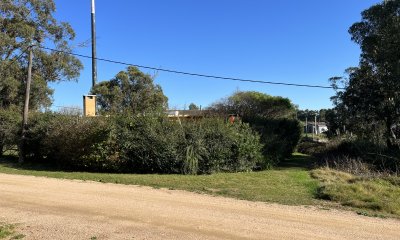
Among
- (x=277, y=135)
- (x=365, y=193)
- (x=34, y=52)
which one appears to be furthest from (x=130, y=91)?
(x=365, y=193)

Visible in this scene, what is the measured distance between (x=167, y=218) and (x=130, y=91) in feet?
130

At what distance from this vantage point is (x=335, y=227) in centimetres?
802

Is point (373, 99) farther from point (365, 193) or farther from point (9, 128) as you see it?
point (9, 128)

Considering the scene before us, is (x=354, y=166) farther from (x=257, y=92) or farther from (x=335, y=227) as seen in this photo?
(x=257, y=92)

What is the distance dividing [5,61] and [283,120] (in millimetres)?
21005

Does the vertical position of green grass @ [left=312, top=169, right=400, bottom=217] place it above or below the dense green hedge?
below

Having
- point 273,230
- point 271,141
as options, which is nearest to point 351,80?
point 271,141

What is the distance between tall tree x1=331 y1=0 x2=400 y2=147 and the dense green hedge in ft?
28.1

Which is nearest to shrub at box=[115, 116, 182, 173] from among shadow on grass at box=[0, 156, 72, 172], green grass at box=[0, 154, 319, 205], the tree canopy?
green grass at box=[0, 154, 319, 205]

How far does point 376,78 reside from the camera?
86.8 feet

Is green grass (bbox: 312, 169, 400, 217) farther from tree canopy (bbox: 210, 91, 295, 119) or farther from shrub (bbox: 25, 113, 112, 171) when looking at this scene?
tree canopy (bbox: 210, 91, 295, 119)

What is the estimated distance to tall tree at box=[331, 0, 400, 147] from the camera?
21.3 metres

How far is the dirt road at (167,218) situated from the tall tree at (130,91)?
3345 cm

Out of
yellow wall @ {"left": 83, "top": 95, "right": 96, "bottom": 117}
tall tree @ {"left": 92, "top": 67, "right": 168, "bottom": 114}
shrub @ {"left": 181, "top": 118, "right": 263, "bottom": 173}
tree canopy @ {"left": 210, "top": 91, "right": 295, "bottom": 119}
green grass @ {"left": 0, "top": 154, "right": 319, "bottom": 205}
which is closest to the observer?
green grass @ {"left": 0, "top": 154, "right": 319, "bottom": 205}
